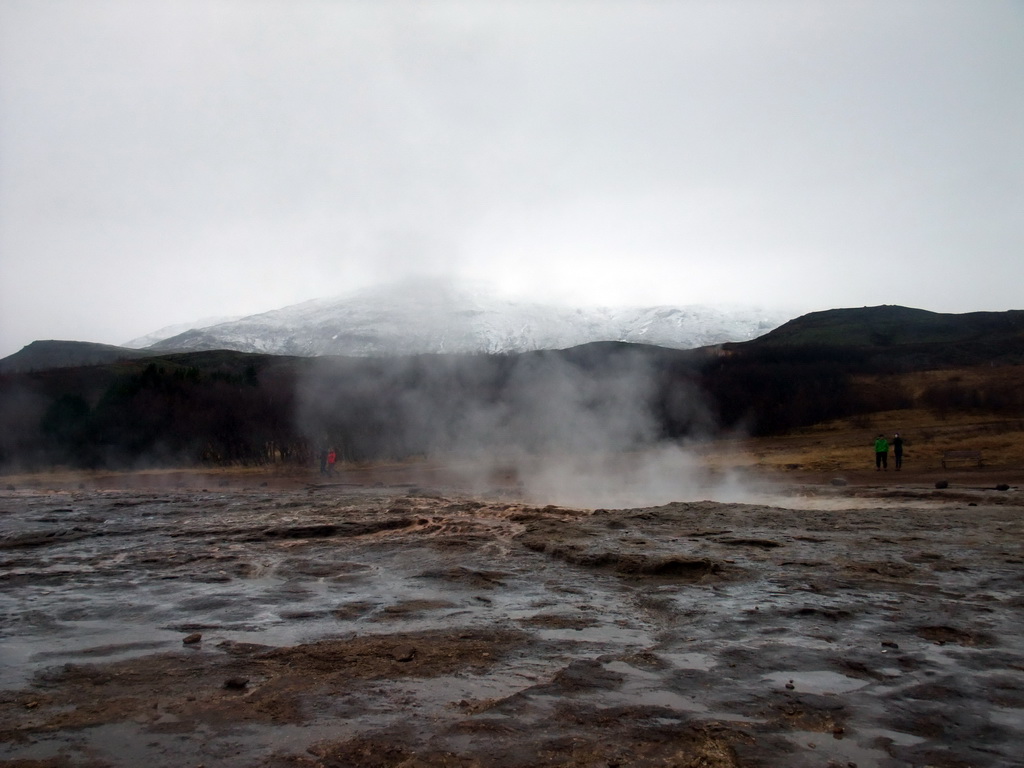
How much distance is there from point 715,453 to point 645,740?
28.1 m

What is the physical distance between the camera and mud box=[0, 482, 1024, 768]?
12.0ft

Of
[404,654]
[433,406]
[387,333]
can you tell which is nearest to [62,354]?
[387,333]

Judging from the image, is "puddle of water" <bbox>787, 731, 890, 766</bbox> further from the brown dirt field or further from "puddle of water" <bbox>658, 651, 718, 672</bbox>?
"puddle of water" <bbox>658, 651, 718, 672</bbox>

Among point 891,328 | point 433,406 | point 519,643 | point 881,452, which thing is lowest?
point 881,452

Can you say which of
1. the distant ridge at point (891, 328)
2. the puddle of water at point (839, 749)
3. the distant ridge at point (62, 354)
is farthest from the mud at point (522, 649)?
the distant ridge at point (62, 354)

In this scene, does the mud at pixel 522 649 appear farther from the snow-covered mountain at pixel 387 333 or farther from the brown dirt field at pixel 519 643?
the snow-covered mountain at pixel 387 333

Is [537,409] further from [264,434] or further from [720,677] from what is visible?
[720,677]

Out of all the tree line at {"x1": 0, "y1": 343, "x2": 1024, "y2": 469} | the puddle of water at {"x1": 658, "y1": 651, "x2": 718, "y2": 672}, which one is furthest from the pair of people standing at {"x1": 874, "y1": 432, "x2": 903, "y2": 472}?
the puddle of water at {"x1": 658, "y1": 651, "x2": 718, "y2": 672}

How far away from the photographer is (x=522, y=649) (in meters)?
5.26

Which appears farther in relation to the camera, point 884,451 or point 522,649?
point 884,451

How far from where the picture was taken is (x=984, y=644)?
5234 millimetres

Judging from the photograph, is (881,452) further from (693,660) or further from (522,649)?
(522,649)

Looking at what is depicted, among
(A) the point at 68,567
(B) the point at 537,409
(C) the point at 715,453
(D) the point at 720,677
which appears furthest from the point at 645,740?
(C) the point at 715,453

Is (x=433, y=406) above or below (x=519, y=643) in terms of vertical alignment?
above
